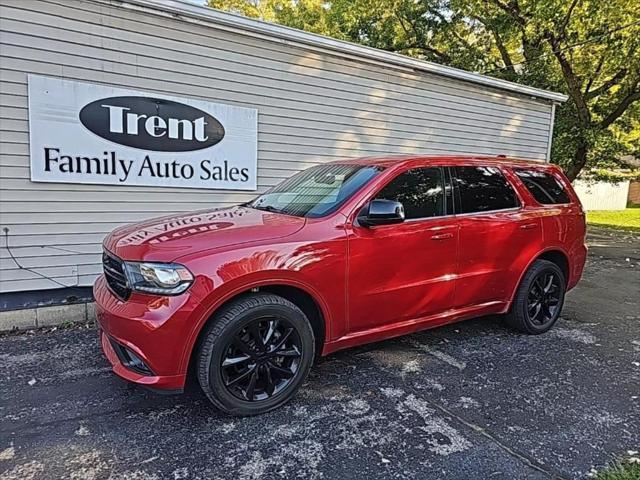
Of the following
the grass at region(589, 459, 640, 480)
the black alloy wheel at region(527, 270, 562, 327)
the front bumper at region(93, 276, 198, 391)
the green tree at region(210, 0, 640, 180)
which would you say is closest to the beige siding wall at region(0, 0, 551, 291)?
the front bumper at region(93, 276, 198, 391)

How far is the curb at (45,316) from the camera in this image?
179 inches

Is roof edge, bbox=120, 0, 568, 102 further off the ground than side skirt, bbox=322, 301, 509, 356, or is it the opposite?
roof edge, bbox=120, 0, 568, 102

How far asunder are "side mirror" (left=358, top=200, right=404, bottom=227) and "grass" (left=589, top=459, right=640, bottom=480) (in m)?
1.91

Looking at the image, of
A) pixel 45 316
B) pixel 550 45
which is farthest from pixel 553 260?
pixel 550 45

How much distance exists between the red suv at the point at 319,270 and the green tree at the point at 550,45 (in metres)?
9.11

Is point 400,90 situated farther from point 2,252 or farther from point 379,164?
point 2,252

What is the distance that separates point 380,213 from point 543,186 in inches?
92.3

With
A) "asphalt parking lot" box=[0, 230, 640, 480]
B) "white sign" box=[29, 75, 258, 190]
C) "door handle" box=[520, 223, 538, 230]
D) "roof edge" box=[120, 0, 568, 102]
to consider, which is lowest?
"asphalt parking lot" box=[0, 230, 640, 480]

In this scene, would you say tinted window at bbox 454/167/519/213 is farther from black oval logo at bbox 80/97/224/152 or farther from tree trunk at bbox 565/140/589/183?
tree trunk at bbox 565/140/589/183

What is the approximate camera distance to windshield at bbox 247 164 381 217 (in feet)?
11.3

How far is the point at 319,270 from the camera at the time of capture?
10.2 ft

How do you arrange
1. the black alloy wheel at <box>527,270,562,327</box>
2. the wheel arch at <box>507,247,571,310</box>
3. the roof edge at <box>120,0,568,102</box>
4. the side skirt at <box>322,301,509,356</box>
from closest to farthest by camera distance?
1. the side skirt at <box>322,301,509,356</box>
2. the wheel arch at <box>507,247,571,310</box>
3. the black alloy wheel at <box>527,270,562,327</box>
4. the roof edge at <box>120,0,568,102</box>

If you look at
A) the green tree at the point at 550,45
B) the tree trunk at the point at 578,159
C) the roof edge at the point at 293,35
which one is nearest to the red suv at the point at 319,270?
the roof edge at the point at 293,35

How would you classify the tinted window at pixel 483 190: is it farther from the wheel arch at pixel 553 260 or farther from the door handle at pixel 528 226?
the wheel arch at pixel 553 260
